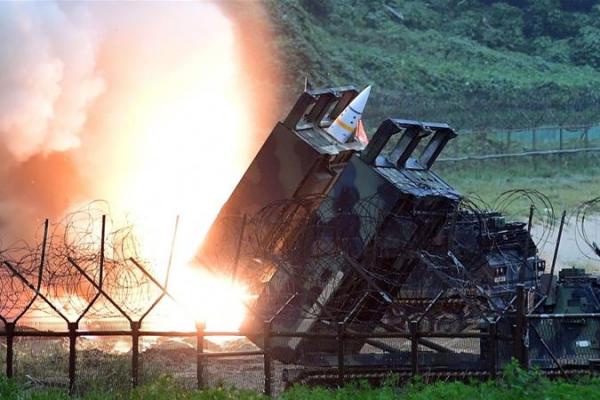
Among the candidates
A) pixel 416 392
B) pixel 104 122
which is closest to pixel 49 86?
pixel 104 122

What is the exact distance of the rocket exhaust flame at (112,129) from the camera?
2423 cm

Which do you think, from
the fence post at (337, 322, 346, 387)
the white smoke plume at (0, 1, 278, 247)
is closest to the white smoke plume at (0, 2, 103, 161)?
the white smoke plume at (0, 1, 278, 247)

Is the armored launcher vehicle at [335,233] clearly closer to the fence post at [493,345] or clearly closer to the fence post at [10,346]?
the fence post at [493,345]

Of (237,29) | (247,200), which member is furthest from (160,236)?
(237,29)

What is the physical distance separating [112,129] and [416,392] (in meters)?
14.9

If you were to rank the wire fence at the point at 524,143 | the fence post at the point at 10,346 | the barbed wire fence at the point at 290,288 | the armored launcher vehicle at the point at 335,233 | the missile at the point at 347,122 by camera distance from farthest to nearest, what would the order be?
the wire fence at the point at 524,143, the missile at the point at 347,122, the armored launcher vehicle at the point at 335,233, the barbed wire fence at the point at 290,288, the fence post at the point at 10,346

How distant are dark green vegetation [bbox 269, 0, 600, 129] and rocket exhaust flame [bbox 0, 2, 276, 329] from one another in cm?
1332

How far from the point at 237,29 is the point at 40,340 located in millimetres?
23507

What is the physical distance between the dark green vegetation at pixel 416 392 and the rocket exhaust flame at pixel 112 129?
9.60 m

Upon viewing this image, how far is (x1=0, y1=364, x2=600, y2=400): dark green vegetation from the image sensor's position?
38.2ft

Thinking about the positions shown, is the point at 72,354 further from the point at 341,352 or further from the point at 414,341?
the point at 414,341

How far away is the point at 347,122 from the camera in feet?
58.4

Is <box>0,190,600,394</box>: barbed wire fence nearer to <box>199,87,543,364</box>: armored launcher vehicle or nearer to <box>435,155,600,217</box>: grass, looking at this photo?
<box>199,87,543,364</box>: armored launcher vehicle

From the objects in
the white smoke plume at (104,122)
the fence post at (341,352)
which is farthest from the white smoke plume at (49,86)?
the fence post at (341,352)
